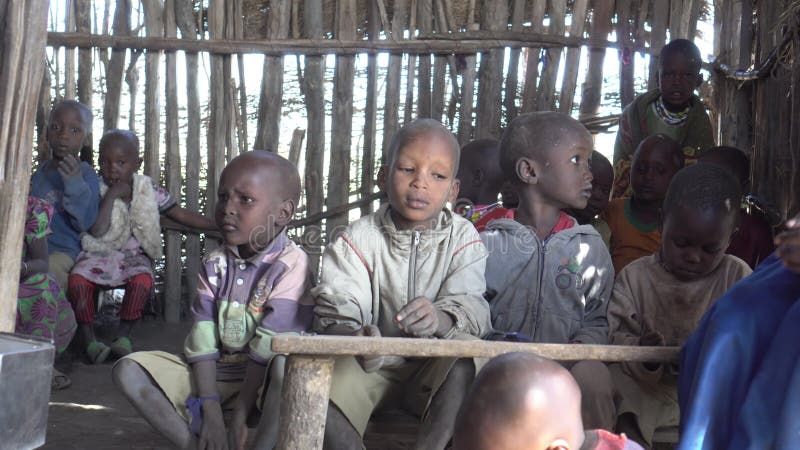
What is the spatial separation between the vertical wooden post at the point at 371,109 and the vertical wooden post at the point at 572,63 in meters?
1.22

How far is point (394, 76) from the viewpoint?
19.3 ft

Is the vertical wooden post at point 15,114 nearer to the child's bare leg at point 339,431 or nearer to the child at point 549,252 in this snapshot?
the child's bare leg at point 339,431

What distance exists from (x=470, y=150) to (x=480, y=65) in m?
1.55

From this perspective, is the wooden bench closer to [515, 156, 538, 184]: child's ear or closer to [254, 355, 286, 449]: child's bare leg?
[254, 355, 286, 449]: child's bare leg

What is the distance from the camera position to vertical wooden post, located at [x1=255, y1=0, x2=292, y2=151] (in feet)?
19.3

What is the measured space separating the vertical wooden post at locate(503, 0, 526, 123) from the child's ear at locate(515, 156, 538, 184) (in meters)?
2.57

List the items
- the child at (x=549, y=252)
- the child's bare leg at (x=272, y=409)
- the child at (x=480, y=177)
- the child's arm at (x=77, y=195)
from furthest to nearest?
the child's arm at (x=77, y=195) → the child at (x=480, y=177) → the child at (x=549, y=252) → the child's bare leg at (x=272, y=409)

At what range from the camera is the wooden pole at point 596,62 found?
582 cm

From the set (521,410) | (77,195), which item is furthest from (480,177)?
(521,410)

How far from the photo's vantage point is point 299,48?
586 cm

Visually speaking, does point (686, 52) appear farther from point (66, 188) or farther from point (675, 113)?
point (66, 188)

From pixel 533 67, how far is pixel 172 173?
247cm

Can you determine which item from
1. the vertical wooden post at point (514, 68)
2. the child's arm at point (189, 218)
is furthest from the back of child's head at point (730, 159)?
the child's arm at point (189, 218)

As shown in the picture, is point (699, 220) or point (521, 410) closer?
point (521, 410)
